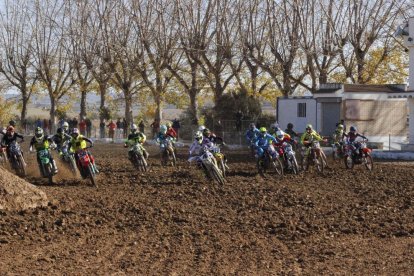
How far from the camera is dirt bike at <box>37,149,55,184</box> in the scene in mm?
17719

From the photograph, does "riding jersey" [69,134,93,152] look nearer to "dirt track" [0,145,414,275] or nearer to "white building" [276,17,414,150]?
"dirt track" [0,145,414,275]

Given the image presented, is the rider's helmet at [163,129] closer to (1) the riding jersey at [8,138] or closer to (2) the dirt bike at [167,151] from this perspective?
(2) the dirt bike at [167,151]

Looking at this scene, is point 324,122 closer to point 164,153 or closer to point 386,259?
point 164,153

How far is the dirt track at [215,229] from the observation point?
864 centimetres

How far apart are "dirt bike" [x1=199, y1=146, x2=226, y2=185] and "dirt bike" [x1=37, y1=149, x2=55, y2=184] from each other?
3835 millimetres

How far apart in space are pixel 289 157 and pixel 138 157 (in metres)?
4.39

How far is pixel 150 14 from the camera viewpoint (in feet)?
135

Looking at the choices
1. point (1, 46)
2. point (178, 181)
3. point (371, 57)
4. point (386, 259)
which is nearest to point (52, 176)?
point (178, 181)

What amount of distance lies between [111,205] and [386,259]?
19.8 ft

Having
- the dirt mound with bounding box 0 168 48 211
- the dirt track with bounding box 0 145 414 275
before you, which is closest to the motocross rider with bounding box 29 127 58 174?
the dirt track with bounding box 0 145 414 275

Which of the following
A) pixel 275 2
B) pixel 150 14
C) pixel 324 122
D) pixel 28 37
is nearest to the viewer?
pixel 324 122

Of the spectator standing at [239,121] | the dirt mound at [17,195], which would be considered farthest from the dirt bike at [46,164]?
the spectator standing at [239,121]

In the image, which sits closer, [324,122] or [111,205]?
[111,205]

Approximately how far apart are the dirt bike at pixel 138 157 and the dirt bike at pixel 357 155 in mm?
6161
